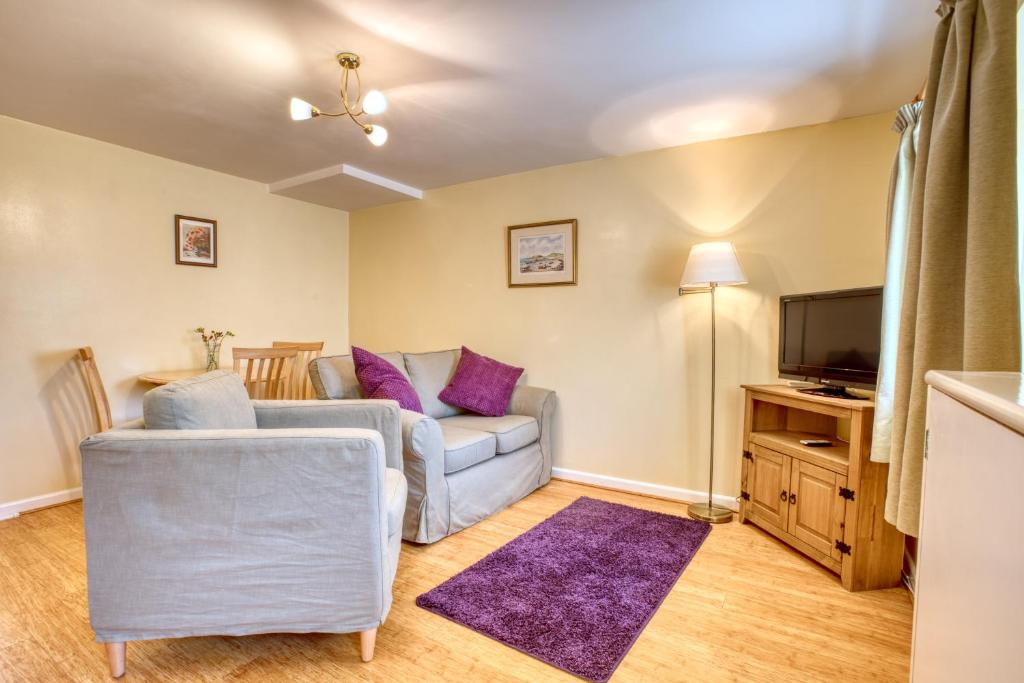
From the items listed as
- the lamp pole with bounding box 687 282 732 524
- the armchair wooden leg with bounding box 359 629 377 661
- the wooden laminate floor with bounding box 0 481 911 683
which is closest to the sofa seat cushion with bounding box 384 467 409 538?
the armchair wooden leg with bounding box 359 629 377 661

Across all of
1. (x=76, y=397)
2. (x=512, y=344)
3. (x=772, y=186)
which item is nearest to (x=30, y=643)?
(x=76, y=397)

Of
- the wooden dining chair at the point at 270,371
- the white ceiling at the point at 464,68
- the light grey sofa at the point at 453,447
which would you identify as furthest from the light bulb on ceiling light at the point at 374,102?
the wooden dining chair at the point at 270,371

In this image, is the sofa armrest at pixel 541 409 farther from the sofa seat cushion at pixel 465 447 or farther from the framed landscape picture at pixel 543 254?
the framed landscape picture at pixel 543 254

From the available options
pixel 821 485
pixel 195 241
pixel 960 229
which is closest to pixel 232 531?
pixel 960 229

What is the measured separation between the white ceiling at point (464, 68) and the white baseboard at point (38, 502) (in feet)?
7.41

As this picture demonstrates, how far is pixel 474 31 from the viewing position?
1.99 m

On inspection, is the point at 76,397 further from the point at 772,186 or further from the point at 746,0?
the point at 772,186

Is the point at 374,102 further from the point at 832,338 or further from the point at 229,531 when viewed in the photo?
the point at 832,338

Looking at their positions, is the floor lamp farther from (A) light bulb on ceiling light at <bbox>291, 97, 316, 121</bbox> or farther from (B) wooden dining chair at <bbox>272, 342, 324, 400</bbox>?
(B) wooden dining chair at <bbox>272, 342, 324, 400</bbox>

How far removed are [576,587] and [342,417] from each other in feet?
4.05

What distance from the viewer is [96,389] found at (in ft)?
9.68

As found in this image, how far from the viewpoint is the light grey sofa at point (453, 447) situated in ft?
8.11

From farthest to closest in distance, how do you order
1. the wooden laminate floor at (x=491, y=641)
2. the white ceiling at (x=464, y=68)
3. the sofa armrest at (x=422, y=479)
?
the sofa armrest at (x=422, y=479)
the white ceiling at (x=464, y=68)
the wooden laminate floor at (x=491, y=641)

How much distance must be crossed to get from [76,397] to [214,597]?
2.53m
